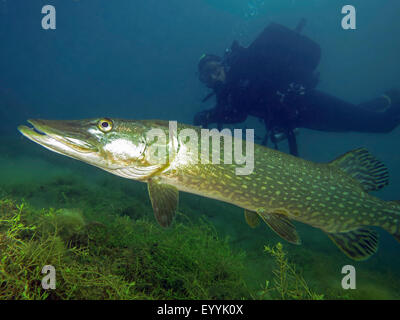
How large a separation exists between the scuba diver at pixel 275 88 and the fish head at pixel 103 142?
4983 millimetres

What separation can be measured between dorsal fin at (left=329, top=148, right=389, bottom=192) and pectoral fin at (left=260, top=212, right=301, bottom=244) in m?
1.29

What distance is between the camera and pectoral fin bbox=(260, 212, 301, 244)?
2.51m

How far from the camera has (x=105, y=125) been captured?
2.30 m

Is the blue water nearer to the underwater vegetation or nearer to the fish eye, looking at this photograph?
the underwater vegetation

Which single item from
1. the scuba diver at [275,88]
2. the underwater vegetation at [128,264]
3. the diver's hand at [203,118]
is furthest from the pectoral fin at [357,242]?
the diver's hand at [203,118]

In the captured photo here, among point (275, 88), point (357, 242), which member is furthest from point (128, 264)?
point (275, 88)

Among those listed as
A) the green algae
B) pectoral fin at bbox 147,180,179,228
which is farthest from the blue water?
pectoral fin at bbox 147,180,179,228

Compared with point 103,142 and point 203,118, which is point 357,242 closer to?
point 103,142

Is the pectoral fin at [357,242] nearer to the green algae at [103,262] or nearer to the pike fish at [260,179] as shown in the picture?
the pike fish at [260,179]

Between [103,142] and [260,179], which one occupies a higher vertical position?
[103,142]

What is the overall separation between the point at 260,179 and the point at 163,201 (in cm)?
131

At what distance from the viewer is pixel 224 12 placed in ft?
261

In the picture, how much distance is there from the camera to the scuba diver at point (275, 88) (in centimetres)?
706
